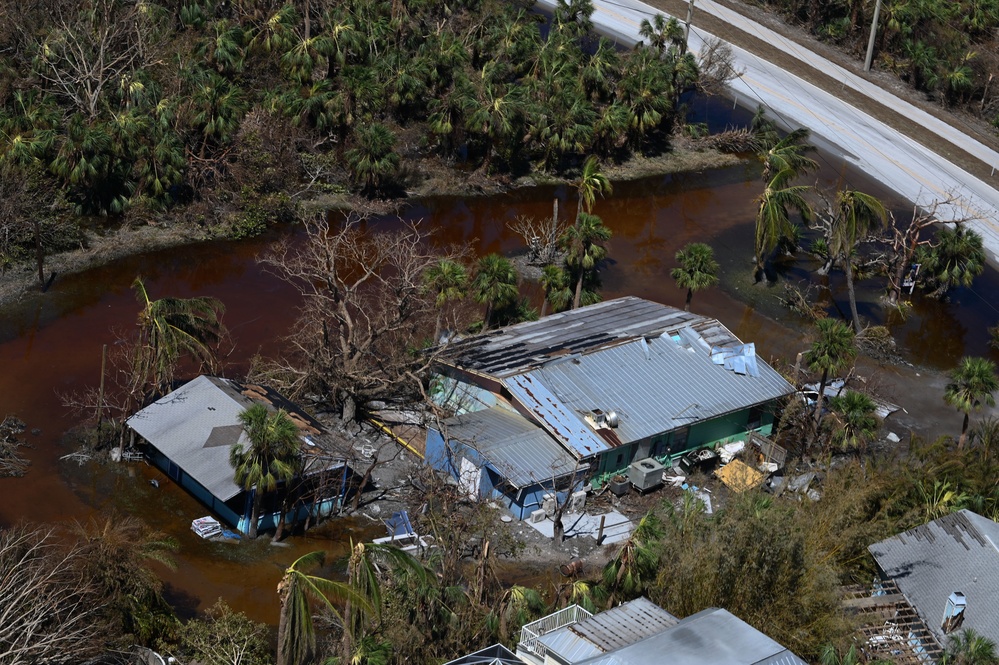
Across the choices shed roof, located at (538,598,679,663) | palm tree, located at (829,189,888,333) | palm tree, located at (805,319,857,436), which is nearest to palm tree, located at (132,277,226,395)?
shed roof, located at (538,598,679,663)

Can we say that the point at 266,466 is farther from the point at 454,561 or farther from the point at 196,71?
the point at 196,71

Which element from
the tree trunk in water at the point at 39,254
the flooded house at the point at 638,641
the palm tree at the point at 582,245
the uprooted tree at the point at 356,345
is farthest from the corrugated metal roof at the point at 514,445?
the tree trunk in water at the point at 39,254

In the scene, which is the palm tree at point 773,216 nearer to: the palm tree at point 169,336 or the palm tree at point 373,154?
the palm tree at point 373,154

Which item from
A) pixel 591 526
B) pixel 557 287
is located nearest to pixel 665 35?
pixel 557 287

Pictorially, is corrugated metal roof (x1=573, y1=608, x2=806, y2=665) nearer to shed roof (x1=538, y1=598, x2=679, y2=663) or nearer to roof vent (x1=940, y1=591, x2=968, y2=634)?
shed roof (x1=538, y1=598, x2=679, y2=663)

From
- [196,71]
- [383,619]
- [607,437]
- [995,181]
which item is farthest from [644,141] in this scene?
[383,619]

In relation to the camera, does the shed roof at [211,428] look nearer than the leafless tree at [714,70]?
Yes

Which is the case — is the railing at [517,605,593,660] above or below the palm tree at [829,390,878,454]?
above
